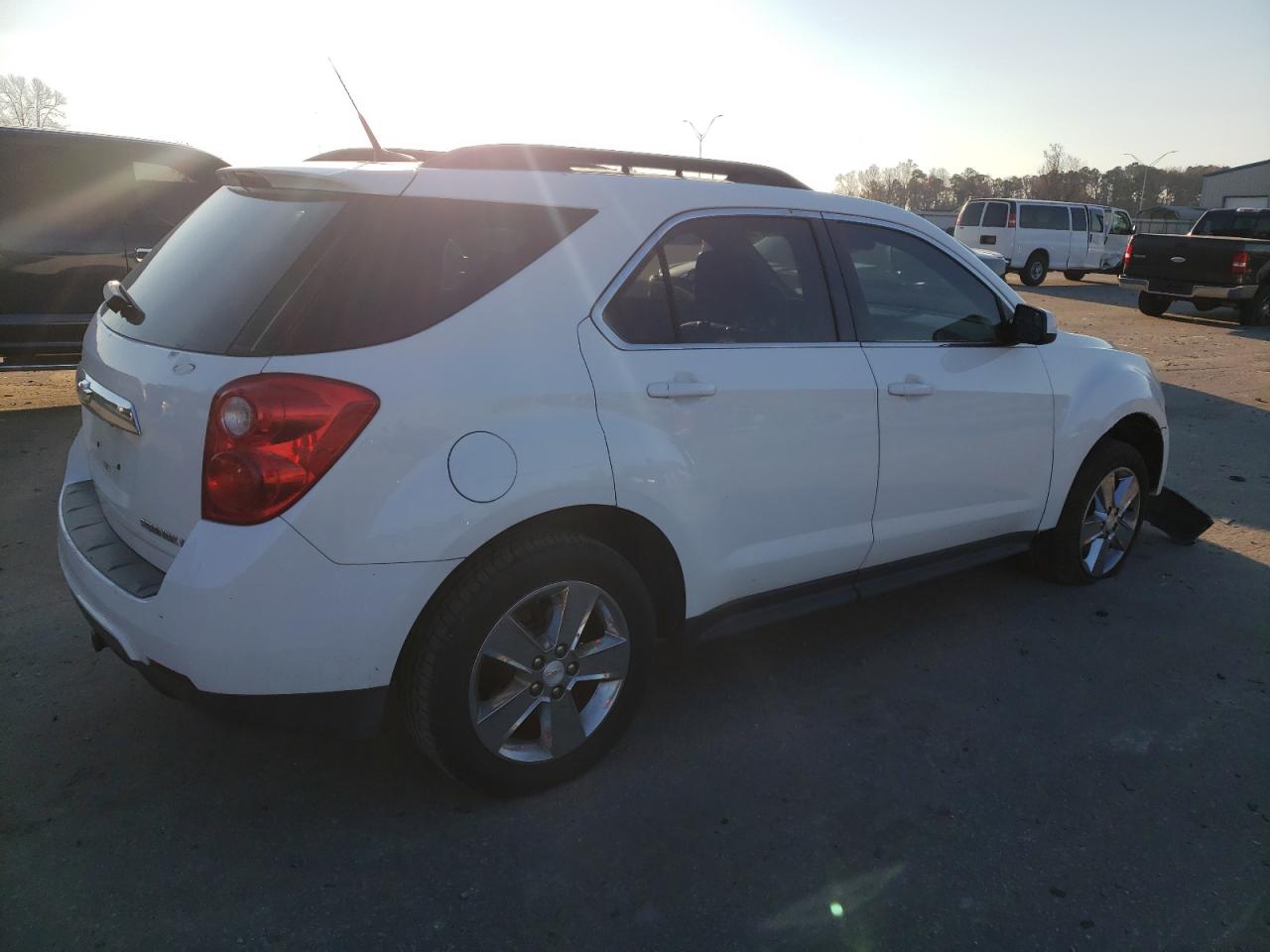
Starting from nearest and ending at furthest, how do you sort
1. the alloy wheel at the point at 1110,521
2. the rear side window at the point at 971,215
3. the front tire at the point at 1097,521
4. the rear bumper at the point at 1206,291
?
the front tire at the point at 1097,521
the alloy wheel at the point at 1110,521
the rear bumper at the point at 1206,291
the rear side window at the point at 971,215

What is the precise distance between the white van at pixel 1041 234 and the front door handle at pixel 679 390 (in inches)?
928

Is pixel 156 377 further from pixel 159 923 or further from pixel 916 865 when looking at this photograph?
pixel 916 865

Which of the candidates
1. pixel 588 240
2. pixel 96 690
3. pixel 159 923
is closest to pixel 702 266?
pixel 588 240

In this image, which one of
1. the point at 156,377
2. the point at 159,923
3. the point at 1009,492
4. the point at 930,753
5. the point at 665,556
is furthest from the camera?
the point at 1009,492

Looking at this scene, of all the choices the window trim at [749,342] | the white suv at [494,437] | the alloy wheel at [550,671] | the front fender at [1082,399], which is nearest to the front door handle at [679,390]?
the white suv at [494,437]

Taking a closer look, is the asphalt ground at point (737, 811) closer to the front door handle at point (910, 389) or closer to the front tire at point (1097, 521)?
the front tire at point (1097, 521)

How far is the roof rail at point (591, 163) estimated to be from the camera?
2.71 metres

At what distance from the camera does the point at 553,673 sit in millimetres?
2660

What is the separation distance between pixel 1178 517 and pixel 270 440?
16.0 ft

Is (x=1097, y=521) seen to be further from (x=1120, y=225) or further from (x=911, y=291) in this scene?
(x=1120, y=225)

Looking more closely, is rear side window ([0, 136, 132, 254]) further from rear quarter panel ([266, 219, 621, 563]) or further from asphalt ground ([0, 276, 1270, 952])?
rear quarter panel ([266, 219, 621, 563])

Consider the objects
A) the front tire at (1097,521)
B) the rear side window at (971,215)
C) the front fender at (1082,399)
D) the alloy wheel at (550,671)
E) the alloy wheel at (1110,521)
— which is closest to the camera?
the alloy wheel at (550,671)

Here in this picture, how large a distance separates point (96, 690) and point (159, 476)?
134 centimetres

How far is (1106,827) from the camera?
2689mm
